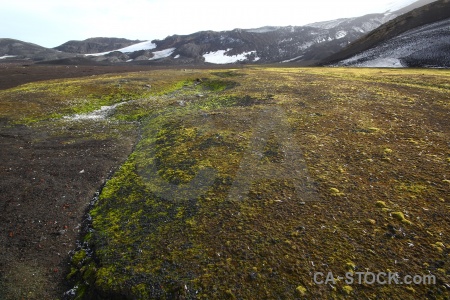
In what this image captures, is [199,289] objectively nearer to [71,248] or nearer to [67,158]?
[71,248]

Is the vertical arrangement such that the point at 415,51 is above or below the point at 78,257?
above

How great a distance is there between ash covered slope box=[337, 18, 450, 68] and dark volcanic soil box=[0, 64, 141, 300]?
94.8 m

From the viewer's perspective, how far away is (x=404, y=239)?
9602mm

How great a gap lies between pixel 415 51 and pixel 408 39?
18.2 metres

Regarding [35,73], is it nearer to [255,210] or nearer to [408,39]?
[255,210]

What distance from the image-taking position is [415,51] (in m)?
89.2

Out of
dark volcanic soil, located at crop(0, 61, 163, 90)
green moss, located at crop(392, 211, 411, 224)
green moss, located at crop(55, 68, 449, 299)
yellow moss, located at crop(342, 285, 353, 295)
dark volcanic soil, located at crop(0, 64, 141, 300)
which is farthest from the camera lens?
dark volcanic soil, located at crop(0, 61, 163, 90)

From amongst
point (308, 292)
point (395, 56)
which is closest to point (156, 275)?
point (308, 292)

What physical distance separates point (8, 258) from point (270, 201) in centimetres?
1237

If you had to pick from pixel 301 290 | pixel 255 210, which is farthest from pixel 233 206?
pixel 301 290

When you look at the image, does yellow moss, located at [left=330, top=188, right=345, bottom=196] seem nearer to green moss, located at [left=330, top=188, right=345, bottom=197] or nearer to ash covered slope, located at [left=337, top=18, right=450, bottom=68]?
green moss, located at [left=330, top=188, right=345, bottom=197]

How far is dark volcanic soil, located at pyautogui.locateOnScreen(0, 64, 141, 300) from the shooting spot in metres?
10.8

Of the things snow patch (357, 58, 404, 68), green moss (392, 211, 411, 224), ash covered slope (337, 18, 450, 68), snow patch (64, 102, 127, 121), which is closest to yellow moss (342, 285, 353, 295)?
green moss (392, 211, 411, 224)

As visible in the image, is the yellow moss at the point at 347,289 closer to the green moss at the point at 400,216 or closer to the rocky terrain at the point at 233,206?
the rocky terrain at the point at 233,206
